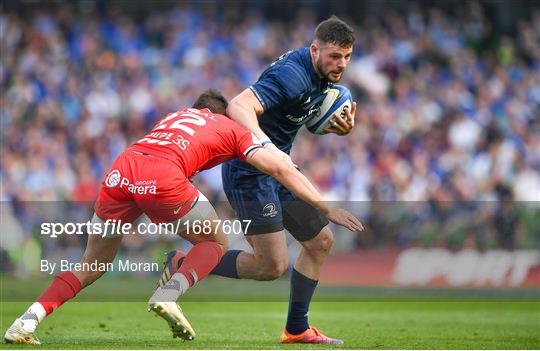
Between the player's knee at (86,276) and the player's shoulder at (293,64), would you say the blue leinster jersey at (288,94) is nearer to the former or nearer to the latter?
the player's shoulder at (293,64)

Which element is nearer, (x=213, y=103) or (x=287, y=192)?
(x=213, y=103)

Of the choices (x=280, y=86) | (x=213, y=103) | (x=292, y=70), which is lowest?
(x=213, y=103)

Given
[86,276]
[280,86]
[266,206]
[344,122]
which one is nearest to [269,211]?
[266,206]

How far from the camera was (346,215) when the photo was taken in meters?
7.24

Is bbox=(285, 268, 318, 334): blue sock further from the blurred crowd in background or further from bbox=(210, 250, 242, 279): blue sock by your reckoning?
the blurred crowd in background

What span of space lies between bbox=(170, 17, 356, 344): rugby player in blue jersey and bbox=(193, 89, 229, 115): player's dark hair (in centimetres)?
20

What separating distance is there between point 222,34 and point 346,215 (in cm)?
1476

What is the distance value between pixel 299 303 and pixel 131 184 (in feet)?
6.41

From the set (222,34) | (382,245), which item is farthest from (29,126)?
(382,245)

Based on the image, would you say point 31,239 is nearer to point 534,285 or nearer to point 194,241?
point 534,285

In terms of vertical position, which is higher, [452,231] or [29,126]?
[29,126]

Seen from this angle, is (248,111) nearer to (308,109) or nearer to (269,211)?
(308,109)

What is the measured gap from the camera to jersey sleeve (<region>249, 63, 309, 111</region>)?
817 centimetres

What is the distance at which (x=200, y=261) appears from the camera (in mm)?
7461
